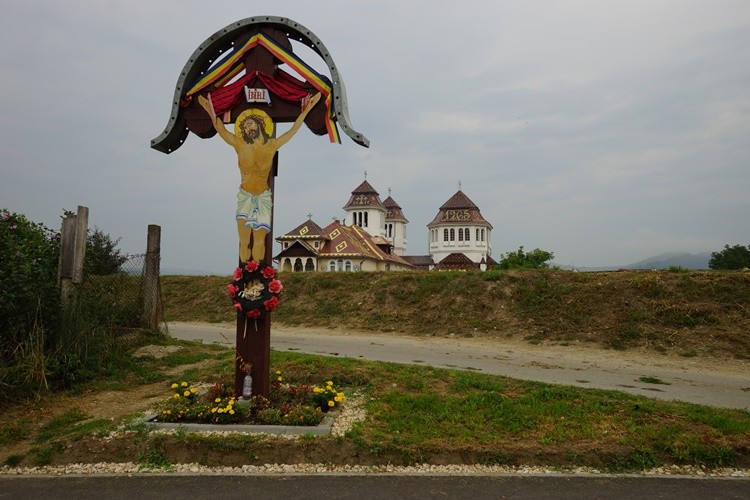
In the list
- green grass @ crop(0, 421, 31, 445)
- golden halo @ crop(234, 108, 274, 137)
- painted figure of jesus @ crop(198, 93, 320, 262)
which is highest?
golden halo @ crop(234, 108, 274, 137)

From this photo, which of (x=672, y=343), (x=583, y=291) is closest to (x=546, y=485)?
(x=672, y=343)

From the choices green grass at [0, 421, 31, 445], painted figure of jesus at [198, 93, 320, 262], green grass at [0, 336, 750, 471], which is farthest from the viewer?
painted figure of jesus at [198, 93, 320, 262]

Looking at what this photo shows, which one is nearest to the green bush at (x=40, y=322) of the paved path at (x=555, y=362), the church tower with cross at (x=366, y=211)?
the paved path at (x=555, y=362)

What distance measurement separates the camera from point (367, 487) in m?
4.32

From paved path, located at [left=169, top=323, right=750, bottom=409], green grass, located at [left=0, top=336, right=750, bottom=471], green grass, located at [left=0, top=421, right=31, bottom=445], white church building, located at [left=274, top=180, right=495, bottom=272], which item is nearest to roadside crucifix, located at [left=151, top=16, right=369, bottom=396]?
green grass, located at [left=0, top=336, right=750, bottom=471]

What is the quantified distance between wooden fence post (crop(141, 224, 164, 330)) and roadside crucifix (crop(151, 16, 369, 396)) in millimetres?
5764

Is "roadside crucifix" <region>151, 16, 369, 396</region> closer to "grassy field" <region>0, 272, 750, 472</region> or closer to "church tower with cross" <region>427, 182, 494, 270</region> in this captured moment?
"grassy field" <region>0, 272, 750, 472</region>

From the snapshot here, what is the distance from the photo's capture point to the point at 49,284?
8.24 meters

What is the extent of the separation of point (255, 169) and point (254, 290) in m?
1.53

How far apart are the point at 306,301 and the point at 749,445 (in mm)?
15950

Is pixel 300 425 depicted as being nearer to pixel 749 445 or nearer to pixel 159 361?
pixel 749 445

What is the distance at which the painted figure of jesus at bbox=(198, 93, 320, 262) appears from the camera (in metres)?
6.34

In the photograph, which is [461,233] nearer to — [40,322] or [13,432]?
[40,322]

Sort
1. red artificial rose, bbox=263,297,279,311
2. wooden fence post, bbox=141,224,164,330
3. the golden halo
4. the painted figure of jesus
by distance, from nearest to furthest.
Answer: red artificial rose, bbox=263,297,279,311, the painted figure of jesus, the golden halo, wooden fence post, bbox=141,224,164,330
